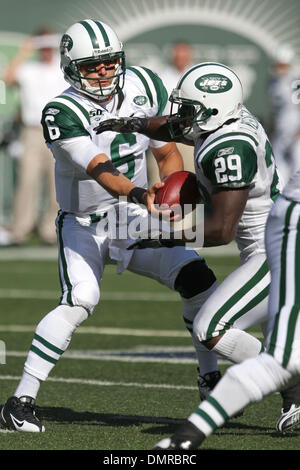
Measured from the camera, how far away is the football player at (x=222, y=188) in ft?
13.8

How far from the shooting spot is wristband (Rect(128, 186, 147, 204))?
445cm

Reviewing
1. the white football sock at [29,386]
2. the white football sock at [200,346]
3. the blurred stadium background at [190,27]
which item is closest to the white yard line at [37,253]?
the blurred stadium background at [190,27]

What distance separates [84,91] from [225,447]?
1.83m

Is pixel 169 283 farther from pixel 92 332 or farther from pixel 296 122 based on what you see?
A: pixel 296 122

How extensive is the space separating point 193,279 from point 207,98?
88 centimetres

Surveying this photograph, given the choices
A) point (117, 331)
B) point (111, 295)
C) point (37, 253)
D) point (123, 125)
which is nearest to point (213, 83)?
point (123, 125)

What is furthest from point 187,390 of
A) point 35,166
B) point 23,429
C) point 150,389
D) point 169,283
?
point 35,166

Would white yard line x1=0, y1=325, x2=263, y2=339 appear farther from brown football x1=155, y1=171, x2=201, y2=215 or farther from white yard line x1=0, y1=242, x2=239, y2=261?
white yard line x1=0, y1=242, x2=239, y2=261

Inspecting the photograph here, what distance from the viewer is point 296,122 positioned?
14727mm

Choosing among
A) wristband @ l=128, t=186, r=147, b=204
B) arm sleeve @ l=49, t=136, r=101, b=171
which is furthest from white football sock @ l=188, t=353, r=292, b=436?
arm sleeve @ l=49, t=136, r=101, b=171

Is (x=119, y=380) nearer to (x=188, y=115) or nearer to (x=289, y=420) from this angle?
(x=289, y=420)

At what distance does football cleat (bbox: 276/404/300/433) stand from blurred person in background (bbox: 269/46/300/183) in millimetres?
10041

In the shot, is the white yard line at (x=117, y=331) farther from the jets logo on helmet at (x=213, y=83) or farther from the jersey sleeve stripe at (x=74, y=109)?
the jets logo on helmet at (x=213, y=83)

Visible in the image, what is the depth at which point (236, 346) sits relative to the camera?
446 centimetres
